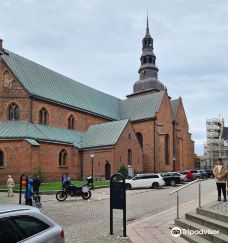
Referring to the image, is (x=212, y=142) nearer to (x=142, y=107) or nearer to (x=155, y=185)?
(x=142, y=107)

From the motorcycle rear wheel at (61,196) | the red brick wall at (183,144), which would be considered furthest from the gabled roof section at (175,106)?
the motorcycle rear wheel at (61,196)

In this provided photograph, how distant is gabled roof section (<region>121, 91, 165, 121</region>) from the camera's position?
52150 mm

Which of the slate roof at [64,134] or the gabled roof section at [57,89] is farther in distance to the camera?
the gabled roof section at [57,89]

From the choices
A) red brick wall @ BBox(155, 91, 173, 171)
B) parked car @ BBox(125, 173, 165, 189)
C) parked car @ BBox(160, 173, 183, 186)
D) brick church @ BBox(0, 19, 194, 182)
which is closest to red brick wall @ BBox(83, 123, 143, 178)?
brick church @ BBox(0, 19, 194, 182)

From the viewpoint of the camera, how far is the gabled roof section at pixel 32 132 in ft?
115

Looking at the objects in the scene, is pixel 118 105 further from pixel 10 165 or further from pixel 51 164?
pixel 10 165

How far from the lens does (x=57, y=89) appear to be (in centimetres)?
4444

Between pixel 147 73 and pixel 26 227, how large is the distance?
203 feet

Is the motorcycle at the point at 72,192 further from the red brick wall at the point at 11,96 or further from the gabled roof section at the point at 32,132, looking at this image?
the red brick wall at the point at 11,96

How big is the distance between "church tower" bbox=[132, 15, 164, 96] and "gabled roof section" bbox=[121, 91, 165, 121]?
7767mm

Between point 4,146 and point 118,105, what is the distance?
27.6 m

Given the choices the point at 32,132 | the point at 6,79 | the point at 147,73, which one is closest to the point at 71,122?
the point at 32,132

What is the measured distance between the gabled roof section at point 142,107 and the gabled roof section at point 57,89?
1.59 m

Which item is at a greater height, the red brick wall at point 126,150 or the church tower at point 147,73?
the church tower at point 147,73
